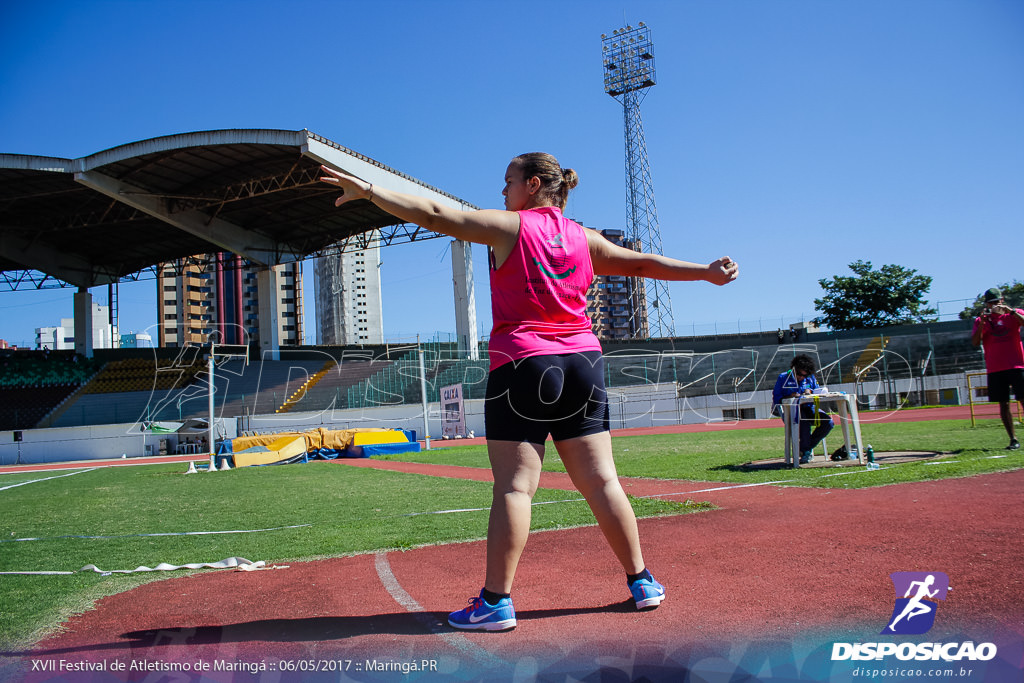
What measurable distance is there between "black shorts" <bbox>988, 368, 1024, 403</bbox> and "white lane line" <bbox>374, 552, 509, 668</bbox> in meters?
7.48

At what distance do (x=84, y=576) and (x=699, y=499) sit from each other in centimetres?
424

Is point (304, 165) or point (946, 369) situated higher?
point (304, 165)

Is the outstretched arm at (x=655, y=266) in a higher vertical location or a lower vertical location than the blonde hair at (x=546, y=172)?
lower

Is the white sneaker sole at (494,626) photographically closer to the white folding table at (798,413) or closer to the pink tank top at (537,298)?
the pink tank top at (537,298)

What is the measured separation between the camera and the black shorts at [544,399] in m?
2.65

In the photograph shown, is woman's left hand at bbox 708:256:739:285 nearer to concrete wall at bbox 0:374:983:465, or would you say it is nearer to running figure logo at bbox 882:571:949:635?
running figure logo at bbox 882:571:949:635

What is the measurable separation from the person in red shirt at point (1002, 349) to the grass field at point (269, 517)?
0.61m

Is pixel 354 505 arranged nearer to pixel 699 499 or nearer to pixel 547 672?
pixel 699 499

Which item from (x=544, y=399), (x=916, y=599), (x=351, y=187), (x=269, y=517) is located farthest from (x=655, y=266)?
(x=269, y=517)

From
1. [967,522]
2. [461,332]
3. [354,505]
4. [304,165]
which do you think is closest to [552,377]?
[967,522]

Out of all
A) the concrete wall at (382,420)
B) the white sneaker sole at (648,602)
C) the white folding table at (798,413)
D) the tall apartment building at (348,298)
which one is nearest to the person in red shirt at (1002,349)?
the white folding table at (798,413)

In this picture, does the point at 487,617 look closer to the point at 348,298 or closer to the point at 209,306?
the point at 348,298

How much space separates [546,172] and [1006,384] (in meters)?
7.52

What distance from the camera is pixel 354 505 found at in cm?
736
